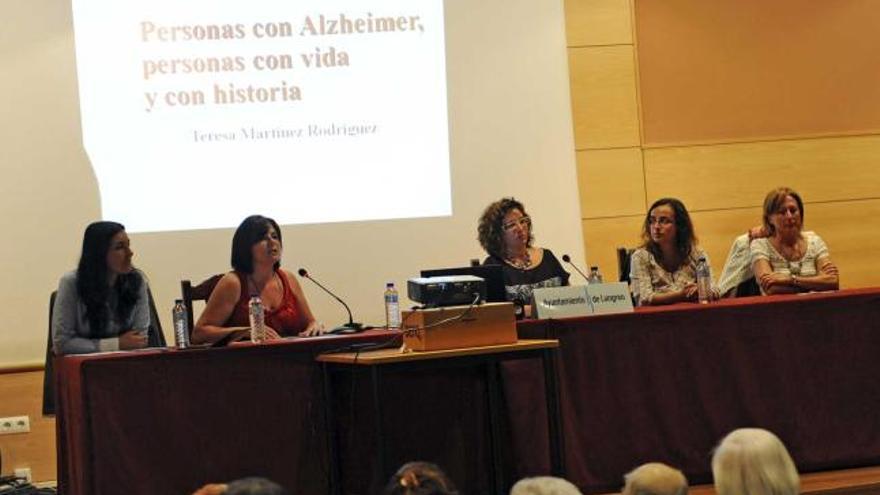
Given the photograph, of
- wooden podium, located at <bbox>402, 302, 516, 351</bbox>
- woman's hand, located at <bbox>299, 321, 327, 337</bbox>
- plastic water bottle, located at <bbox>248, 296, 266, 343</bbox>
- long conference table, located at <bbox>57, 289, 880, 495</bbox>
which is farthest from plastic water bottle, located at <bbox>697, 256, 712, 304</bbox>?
plastic water bottle, located at <bbox>248, 296, 266, 343</bbox>

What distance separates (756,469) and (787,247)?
10.4 ft

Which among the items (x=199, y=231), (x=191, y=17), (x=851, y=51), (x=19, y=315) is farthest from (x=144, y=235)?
(x=851, y=51)

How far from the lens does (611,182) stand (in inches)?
249

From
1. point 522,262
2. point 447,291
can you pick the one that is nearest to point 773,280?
point 522,262

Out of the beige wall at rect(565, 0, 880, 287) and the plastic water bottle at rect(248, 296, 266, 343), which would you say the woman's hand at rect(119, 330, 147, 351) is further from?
the beige wall at rect(565, 0, 880, 287)

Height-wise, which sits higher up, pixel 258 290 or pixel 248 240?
pixel 248 240

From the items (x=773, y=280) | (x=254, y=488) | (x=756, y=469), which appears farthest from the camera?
(x=773, y=280)

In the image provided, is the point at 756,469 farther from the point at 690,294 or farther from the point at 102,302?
the point at 102,302

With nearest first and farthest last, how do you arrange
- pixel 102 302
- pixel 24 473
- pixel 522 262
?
pixel 102 302 → pixel 522 262 → pixel 24 473

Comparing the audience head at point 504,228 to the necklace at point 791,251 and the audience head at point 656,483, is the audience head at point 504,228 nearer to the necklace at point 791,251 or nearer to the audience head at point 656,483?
the necklace at point 791,251

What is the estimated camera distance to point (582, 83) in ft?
20.6

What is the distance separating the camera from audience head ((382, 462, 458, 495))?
6.04 feet

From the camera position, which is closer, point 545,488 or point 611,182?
point 545,488

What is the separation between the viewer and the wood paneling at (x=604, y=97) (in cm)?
628
